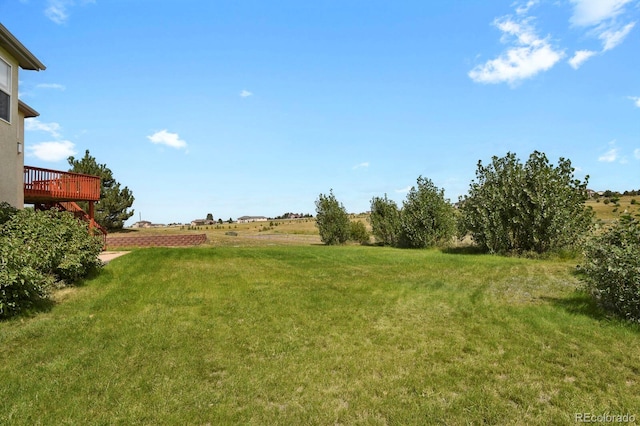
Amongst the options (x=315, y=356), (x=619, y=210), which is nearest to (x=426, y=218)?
(x=619, y=210)

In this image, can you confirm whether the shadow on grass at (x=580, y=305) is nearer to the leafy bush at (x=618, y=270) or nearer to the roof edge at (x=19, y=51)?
the leafy bush at (x=618, y=270)

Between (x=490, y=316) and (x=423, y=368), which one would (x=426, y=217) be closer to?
(x=490, y=316)

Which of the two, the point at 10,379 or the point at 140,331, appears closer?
the point at 10,379

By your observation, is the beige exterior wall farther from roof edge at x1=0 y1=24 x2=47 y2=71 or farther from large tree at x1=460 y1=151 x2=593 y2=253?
large tree at x1=460 y1=151 x2=593 y2=253

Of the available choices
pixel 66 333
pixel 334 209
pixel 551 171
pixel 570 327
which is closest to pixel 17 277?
pixel 66 333

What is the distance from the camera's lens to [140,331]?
6.75 metres

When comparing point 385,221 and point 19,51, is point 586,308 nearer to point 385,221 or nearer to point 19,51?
point 19,51

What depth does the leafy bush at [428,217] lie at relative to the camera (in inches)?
958

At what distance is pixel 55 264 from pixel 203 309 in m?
4.40

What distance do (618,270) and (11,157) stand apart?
661 inches

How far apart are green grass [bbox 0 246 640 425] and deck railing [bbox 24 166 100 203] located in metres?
7.97

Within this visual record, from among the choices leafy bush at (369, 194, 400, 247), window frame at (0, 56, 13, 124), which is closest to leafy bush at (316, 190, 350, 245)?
leafy bush at (369, 194, 400, 247)

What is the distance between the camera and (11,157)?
12.2m

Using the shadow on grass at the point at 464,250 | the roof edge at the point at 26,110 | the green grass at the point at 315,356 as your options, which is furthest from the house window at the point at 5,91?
the shadow on grass at the point at 464,250
